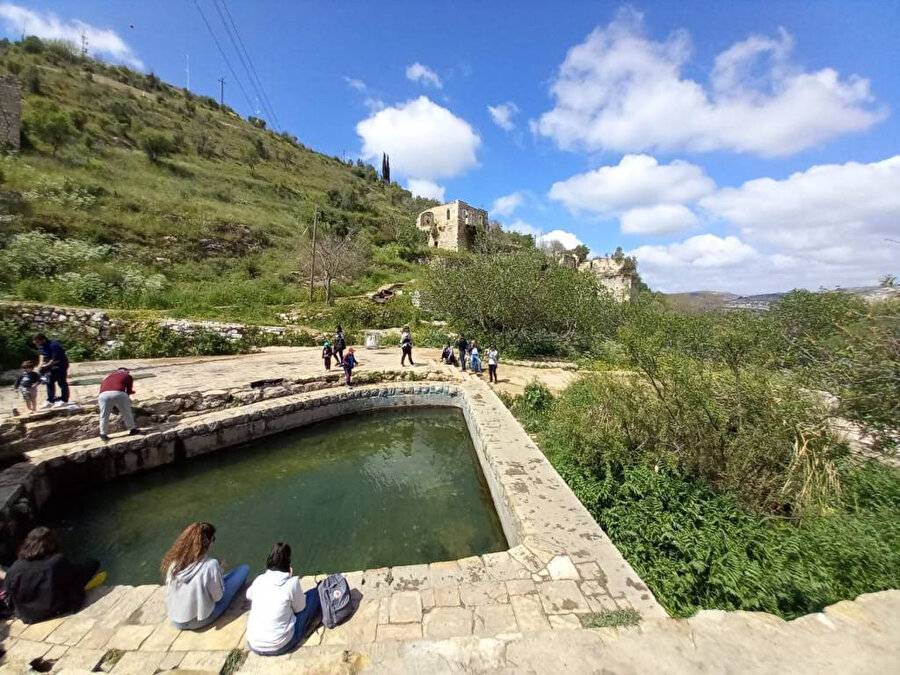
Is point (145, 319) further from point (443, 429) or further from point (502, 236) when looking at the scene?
point (502, 236)

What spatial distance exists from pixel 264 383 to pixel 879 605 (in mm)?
10366

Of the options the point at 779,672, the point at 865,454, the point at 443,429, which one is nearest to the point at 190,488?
the point at 443,429

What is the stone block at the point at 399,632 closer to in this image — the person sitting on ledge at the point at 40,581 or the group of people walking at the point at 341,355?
the person sitting on ledge at the point at 40,581

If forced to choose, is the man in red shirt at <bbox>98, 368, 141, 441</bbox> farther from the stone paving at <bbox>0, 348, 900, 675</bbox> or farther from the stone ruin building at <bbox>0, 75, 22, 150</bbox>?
the stone ruin building at <bbox>0, 75, 22, 150</bbox>

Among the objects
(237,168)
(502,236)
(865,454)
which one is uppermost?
(237,168)

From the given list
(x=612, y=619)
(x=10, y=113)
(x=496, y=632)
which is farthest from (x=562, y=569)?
(x=10, y=113)

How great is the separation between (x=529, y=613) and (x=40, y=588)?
416 centimetres

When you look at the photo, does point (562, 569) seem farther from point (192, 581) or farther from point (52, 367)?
point (52, 367)

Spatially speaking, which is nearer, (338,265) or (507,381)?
(507,381)

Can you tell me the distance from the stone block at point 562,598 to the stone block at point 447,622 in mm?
704

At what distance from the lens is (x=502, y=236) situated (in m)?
47.4

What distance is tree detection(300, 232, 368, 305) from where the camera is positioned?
22627mm

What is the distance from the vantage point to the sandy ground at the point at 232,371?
7.81 meters

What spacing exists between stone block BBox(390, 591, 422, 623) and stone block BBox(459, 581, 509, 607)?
41cm
